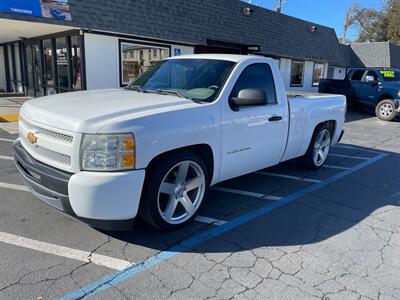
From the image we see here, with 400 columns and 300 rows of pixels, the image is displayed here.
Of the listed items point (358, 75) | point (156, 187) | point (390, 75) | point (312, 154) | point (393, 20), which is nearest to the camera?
point (156, 187)

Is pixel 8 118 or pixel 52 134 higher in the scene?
pixel 52 134

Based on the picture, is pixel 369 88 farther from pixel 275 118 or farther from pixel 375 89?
pixel 275 118

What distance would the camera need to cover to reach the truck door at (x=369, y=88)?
567 inches

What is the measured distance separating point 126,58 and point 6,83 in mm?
8912

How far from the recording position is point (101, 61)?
11.5m

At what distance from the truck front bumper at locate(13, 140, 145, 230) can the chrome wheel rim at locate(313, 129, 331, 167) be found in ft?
13.2

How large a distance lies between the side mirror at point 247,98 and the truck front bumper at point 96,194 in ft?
4.90

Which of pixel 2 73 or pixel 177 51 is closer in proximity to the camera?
pixel 177 51

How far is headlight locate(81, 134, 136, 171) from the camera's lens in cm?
291

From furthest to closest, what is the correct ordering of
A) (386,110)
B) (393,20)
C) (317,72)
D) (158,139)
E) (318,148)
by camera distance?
(393,20) < (317,72) < (386,110) < (318,148) < (158,139)

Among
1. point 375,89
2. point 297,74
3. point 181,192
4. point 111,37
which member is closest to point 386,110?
point 375,89

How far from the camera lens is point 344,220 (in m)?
4.18

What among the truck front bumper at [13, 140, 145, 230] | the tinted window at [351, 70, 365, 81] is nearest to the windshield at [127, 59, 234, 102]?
the truck front bumper at [13, 140, 145, 230]

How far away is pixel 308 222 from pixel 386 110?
39.9 feet
